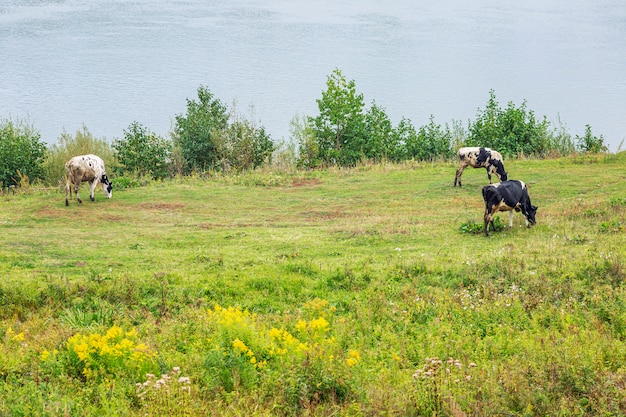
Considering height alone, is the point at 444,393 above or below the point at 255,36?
below

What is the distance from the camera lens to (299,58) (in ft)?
285

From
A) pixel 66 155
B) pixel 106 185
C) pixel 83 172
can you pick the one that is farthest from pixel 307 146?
pixel 83 172

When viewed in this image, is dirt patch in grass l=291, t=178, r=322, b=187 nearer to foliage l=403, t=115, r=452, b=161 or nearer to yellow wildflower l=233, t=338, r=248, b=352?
foliage l=403, t=115, r=452, b=161

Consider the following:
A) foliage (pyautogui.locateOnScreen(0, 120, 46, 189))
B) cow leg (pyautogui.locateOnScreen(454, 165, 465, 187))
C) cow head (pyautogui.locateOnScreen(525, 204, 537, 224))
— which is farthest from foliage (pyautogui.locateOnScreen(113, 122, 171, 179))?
cow head (pyautogui.locateOnScreen(525, 204, 537, 224))

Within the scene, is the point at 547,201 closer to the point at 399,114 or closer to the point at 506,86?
the point at 399,114

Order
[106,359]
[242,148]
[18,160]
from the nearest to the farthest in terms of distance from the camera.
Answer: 1. [106,359]
2. [18,160]
3. [242,148]

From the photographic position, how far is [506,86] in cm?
7419

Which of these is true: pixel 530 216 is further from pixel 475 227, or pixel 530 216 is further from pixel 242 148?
pixel 242 148

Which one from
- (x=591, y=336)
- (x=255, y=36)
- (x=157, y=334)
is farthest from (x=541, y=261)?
(x=255, y=36)

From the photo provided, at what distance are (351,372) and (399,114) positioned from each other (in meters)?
55.7

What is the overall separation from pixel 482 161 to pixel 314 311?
1739 centimetres

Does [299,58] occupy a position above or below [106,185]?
above

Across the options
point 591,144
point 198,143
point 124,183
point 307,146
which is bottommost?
point 124,183

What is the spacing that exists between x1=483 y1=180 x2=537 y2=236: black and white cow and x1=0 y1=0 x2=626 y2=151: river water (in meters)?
30.2
